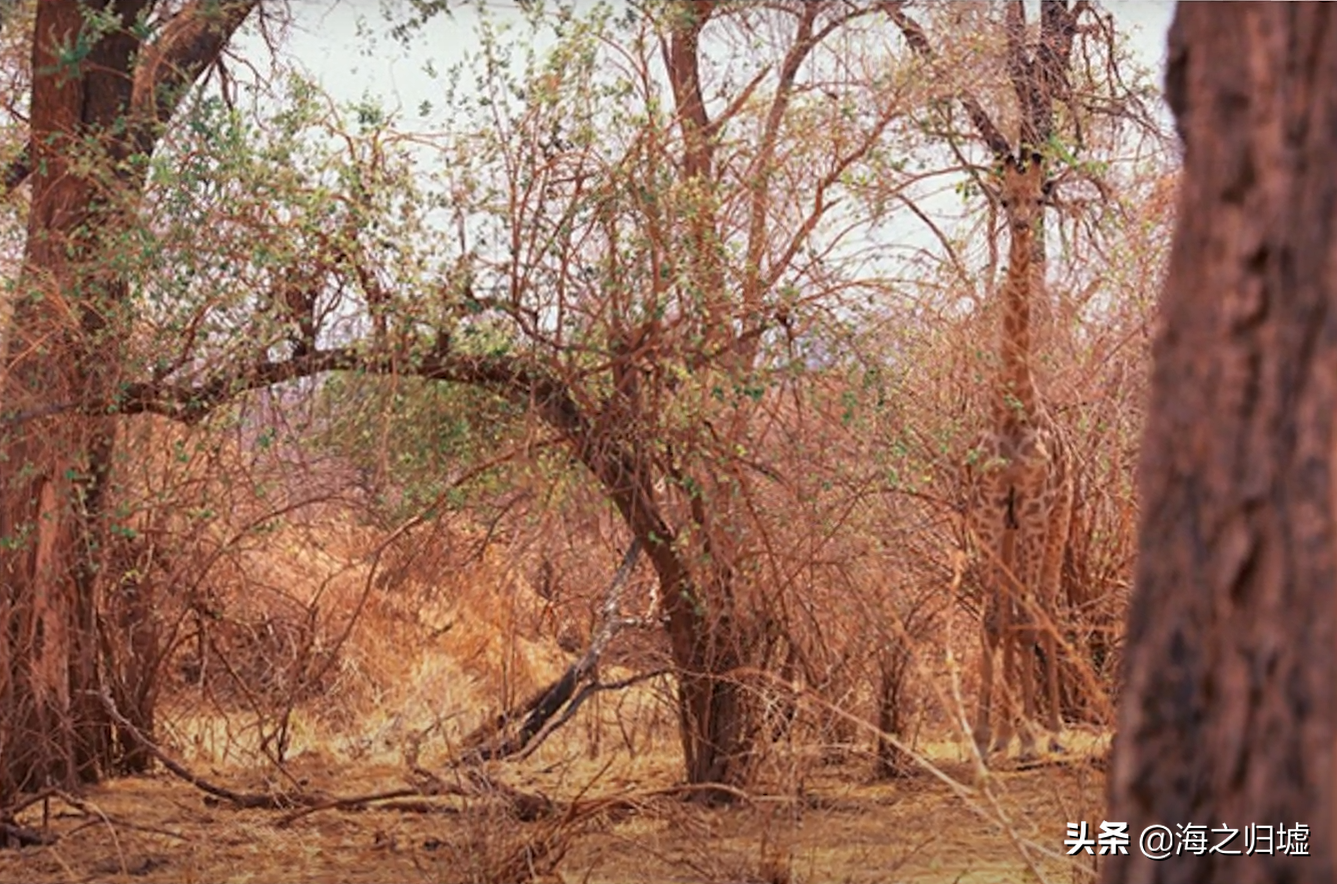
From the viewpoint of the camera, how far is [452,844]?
5.92 m

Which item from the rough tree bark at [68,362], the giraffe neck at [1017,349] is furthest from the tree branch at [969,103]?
the rough tree bark at [68,362]

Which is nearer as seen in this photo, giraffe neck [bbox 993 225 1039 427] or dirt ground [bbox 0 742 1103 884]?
dirt ground [bbox 0 742 1103 884]

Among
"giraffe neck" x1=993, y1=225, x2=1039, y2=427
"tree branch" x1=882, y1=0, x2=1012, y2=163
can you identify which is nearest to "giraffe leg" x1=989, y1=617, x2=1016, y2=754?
"giraffe neck" x1=993, y1=225, x2=1039, y2=427

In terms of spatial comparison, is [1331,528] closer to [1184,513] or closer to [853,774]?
[1184,513]

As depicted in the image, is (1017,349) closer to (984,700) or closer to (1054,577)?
→ (1054,577)

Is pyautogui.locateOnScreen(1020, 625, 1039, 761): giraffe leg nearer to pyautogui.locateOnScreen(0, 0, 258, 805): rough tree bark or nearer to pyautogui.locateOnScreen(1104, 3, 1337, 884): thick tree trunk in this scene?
pyautogui.locateOnScreen(0, 0, 258, 805): rough tree bark

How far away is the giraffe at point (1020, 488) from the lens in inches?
305

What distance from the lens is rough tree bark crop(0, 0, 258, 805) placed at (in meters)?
6.61

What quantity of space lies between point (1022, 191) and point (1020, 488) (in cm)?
130

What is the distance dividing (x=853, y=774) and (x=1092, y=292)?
8.37 feet

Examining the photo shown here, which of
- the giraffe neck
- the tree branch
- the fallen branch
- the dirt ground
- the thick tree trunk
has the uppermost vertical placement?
the tree branch

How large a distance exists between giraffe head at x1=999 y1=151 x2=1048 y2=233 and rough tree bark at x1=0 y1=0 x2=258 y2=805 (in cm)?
329

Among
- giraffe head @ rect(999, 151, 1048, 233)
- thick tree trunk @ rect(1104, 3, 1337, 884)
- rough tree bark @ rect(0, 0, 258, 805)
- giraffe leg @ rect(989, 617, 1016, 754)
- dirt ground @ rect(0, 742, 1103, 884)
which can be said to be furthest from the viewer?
giraffe leg @ rect(989, 617, 1016, 754)

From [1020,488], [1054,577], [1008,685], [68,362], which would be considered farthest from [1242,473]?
[1054,577]
